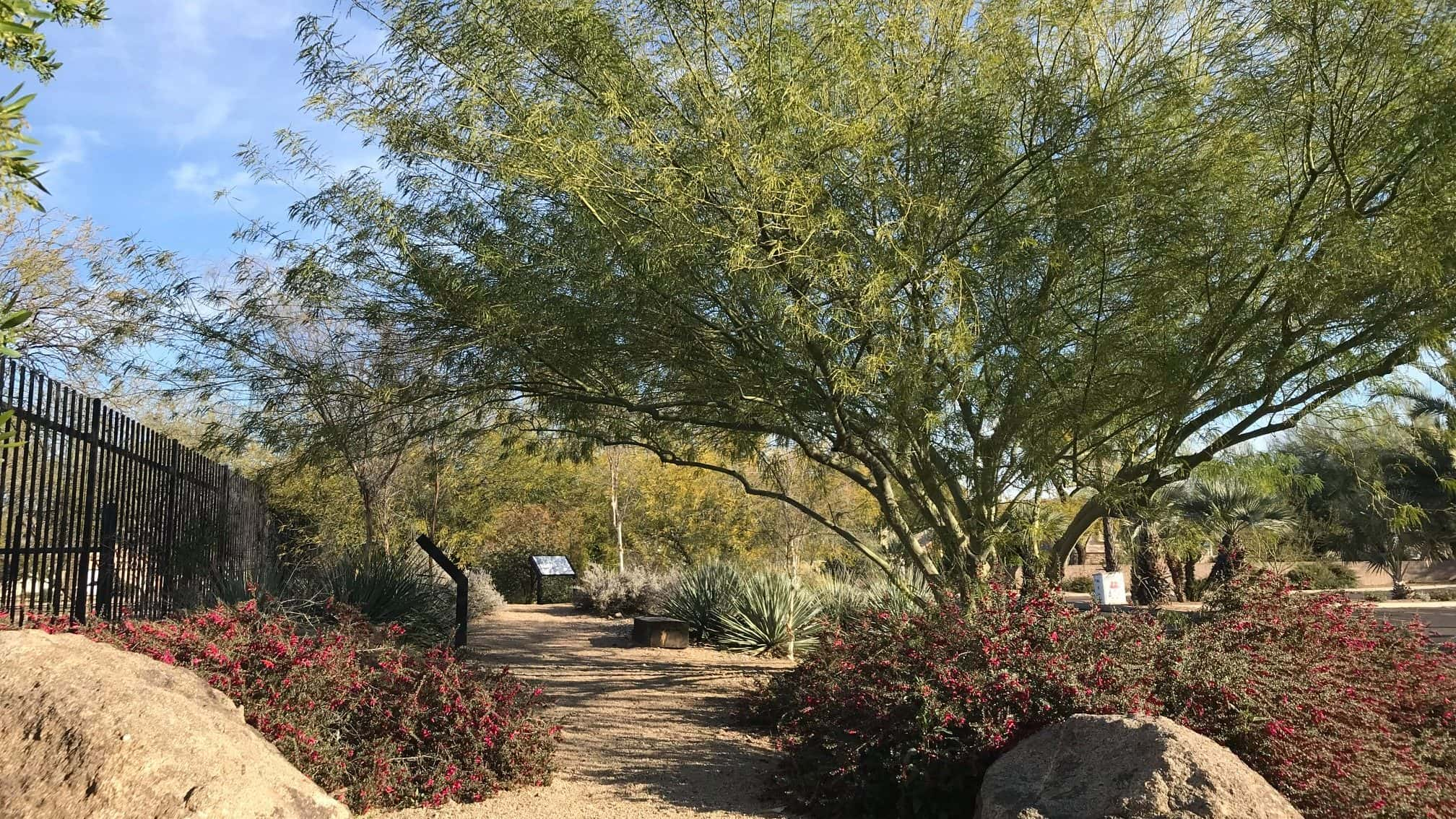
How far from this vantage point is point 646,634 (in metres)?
14.8

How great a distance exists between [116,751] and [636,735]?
484 centimetres

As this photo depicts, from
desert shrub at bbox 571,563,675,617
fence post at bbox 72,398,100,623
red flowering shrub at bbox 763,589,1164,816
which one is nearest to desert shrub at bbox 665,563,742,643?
desert shrub at bbox 571,563,675,617

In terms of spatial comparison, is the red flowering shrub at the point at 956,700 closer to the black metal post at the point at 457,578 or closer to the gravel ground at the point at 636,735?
the gravel ground at the point at 636,735

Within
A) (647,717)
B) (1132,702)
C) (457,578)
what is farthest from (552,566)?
(1132,702)

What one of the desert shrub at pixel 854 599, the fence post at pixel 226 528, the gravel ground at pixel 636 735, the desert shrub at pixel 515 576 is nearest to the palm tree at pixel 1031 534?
the desert shrub at pixel 854 599

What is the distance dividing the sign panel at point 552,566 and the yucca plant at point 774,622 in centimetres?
929

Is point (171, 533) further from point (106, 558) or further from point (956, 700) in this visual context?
point (956, 700)

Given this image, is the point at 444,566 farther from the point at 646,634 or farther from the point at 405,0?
the point at 405,0

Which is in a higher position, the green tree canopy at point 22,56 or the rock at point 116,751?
the green tree canopy at point 22,56

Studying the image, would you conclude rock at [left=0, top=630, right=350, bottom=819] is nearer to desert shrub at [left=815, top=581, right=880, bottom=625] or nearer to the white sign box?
desert shrub at [left=815, top=581, right=880, bottom=625]

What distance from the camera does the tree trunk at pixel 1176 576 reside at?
2611 centimetres

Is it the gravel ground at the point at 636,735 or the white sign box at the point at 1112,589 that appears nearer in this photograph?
the gravel ground at the point at 636,735

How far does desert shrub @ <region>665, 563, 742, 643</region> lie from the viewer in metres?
15.1

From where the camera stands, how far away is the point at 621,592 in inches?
835
